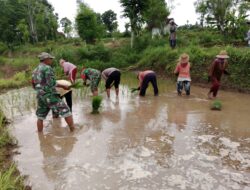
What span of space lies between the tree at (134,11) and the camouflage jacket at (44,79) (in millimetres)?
14583

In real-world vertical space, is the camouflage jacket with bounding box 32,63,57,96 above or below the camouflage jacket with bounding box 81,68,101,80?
above

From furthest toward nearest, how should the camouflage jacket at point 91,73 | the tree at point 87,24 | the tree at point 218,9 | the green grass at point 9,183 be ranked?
1. the tree at point 87,24
2. the tree at point 218,9
3. the camouflage jacket at point 91,73
4. the green grass at point 9,183

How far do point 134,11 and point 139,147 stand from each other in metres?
15.5

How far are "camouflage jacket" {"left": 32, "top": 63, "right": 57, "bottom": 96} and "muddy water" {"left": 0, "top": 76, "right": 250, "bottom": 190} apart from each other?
924mm

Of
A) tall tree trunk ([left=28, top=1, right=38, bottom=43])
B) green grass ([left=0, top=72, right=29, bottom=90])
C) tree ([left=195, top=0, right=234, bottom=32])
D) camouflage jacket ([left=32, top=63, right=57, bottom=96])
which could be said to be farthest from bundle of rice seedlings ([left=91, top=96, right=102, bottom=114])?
tall tree trunk ([left=28, top=1, right=38, bottom=43])

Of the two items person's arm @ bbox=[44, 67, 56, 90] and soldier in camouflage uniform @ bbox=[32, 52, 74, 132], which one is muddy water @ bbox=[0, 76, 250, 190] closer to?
soldier in camouflage uniform @ bbox=[32, 52, 74, 132]

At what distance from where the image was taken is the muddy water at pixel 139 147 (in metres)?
4.16

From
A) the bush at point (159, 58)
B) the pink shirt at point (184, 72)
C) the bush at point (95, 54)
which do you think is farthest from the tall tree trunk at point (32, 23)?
the pink shirt at point (184, 72)

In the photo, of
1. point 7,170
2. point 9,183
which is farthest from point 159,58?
point 9,183

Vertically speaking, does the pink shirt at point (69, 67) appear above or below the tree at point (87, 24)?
below

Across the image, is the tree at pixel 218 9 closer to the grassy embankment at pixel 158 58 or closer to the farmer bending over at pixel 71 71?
the grassy embankment at pixel 158 58

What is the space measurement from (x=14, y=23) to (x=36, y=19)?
287 cm

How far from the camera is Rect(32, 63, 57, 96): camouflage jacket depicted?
5.78m

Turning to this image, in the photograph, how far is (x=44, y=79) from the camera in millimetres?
5832
